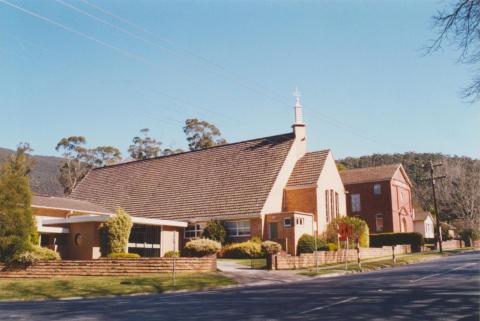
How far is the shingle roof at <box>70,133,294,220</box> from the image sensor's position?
4019 centimetres

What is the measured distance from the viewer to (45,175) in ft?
386

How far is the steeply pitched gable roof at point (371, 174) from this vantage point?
59562 mm

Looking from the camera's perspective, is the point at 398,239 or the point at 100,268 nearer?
the point at 100,268

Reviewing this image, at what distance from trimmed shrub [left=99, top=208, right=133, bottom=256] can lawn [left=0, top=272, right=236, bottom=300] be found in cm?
669

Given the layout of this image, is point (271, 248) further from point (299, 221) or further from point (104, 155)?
point (104, 155)

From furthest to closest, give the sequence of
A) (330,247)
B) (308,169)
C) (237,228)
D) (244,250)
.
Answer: (308,169) < (237,228) < (330,247) < (244,250)

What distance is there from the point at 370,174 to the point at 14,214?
45661mm

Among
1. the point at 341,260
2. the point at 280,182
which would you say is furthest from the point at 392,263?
the point at 280,182

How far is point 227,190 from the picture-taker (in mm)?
41469

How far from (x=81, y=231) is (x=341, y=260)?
58.2 ft

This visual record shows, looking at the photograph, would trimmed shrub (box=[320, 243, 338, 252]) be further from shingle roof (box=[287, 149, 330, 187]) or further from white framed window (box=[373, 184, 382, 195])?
white framed window (box=[373, 184, 382, 195])

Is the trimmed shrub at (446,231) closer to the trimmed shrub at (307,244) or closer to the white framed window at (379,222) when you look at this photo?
the white framed window at (379,222)

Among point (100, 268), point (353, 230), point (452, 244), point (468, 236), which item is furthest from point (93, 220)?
point (468, 236)

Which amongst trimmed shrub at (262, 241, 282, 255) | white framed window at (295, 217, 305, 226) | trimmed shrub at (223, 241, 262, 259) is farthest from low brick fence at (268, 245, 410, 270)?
trimmed shrub at (223, 241, 262, 259)
